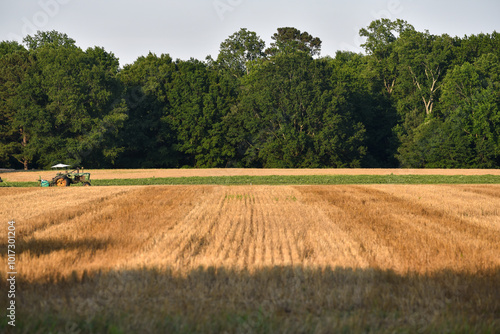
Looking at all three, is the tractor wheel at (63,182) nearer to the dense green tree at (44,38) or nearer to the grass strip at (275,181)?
the grass strip at (275,181)

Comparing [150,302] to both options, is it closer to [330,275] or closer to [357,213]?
[330,275]

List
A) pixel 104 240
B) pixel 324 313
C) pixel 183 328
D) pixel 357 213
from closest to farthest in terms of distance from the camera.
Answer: pixel 183 328, pixel 324 313, pixel 104 240, pixel 357 213

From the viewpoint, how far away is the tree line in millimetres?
58844

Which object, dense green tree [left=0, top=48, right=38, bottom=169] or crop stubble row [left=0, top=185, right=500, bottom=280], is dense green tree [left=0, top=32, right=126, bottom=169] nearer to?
dense green tree [left=0, top=48, right=38, bottom=169]

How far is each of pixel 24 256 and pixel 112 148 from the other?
172 feet

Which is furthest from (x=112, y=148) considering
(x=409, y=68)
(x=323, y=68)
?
(x=409, y=68)

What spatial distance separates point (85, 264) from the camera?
27.2ft

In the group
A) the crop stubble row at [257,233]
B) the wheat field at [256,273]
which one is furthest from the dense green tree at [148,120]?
the wheat field at [256,273]

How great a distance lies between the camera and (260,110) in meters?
67.4

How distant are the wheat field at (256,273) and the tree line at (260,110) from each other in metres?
47.7

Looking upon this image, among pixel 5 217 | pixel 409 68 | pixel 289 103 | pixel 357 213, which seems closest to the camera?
pixel 5 217

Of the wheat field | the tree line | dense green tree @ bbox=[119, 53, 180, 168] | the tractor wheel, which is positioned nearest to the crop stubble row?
the wheat field

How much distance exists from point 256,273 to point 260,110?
60.4m

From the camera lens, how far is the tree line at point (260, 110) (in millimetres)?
58844
